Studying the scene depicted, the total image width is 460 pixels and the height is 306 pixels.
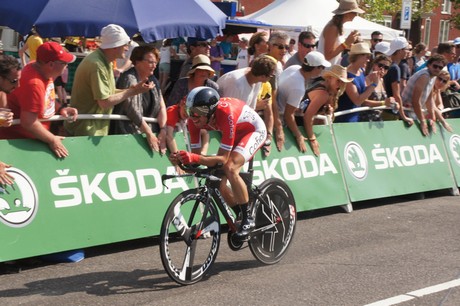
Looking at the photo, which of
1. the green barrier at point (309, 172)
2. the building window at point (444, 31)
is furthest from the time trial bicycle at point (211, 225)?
the building window at point (444, 31)

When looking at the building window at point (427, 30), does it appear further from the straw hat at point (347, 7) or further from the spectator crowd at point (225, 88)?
the straw hat at point (347, 7)

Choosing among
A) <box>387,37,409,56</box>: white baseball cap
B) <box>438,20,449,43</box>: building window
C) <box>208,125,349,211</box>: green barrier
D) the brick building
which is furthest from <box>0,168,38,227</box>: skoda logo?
<box>438,20,449,43</box>: building window

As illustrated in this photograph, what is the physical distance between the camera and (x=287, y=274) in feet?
24.2

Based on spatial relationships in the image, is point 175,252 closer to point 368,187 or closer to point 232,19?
point 368,187

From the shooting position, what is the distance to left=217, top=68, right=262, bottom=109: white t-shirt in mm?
9133

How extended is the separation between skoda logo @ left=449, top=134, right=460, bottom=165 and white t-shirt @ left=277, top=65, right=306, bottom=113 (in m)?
3.58

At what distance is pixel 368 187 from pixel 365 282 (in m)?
3.98

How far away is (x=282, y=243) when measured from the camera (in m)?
7.93

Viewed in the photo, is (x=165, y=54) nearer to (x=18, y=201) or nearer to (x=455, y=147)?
(x=455, y=147)

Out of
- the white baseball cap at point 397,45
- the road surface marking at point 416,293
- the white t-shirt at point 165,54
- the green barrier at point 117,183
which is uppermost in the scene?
the white baseball cap at point 397,45

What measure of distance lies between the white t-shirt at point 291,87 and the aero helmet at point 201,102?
3.06 meters

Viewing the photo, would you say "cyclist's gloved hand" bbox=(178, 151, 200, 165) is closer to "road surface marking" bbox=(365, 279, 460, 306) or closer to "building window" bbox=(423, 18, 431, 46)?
"road surface marking" bbox=(365, 279, 460, 306)

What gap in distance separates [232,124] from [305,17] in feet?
54.9

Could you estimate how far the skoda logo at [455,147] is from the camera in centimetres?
1247
